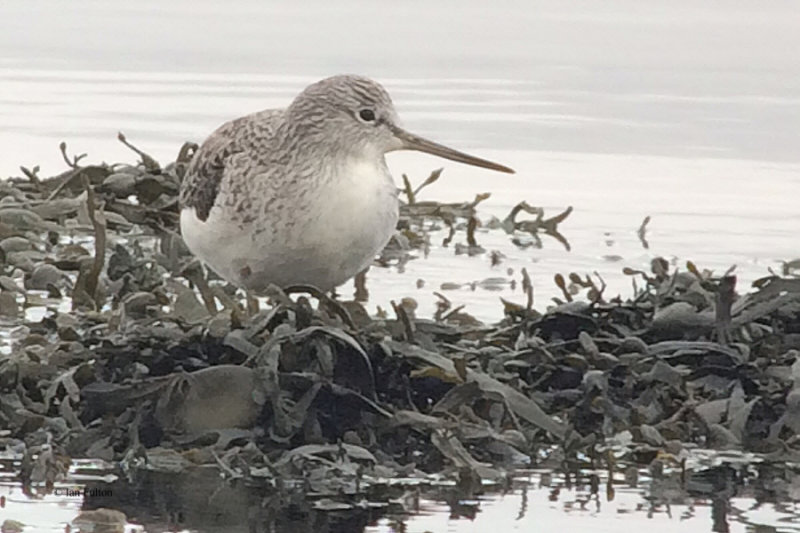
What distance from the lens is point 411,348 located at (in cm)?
543

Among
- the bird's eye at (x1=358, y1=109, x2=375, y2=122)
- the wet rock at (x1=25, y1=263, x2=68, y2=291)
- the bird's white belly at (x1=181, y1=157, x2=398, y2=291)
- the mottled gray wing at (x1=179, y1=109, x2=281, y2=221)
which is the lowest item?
the wet rock at (x1=25, y1=263, x2=68, y2=291)

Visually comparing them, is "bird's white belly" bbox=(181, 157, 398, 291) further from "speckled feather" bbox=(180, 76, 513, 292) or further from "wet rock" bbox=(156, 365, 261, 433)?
"wet rock" bbox=(156, 365, 261, 433)

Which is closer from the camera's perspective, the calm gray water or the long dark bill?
the long dark bill

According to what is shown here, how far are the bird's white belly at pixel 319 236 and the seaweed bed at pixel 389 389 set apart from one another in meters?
0.12

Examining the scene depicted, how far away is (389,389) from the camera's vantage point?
5406 mm

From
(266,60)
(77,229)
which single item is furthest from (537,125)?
(77,229)

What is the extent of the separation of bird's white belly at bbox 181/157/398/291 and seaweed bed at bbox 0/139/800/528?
12 cm

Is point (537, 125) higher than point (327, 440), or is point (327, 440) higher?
point (537, 125)

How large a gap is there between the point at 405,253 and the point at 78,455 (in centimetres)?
286

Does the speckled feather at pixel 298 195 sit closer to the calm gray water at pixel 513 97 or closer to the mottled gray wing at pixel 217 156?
the mottled gray wing at pixel 217 156

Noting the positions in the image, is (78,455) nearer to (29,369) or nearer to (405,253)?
(29,369)

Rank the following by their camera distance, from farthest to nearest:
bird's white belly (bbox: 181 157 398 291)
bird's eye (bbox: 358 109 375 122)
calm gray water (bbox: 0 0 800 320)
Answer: calm gray water (bbox: 0 0 800 320), bird's eye (bbox: 358 109 375 122), bird's white belly (bbox: 181 157 398 291)

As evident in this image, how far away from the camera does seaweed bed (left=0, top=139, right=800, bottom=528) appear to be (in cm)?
507

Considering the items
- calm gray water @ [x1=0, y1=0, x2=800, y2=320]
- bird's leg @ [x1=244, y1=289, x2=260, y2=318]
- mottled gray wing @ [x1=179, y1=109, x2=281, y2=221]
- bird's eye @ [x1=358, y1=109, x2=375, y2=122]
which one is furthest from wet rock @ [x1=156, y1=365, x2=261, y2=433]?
calm gray water @ [x1=0, y1=0, x2=800, y2=320]
